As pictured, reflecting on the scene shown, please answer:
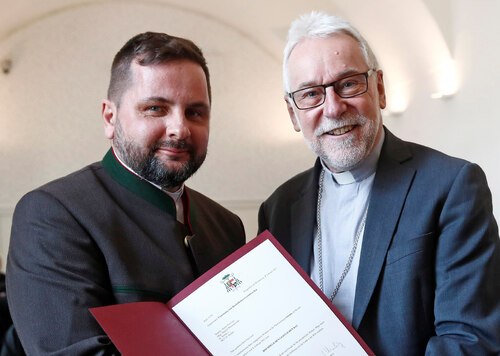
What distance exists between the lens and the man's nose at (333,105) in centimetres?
190

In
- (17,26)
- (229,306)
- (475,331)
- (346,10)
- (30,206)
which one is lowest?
(475,331)

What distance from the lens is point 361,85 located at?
76.2 inches

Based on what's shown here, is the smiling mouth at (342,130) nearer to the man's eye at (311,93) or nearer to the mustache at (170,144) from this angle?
the man's eye at (311,93)

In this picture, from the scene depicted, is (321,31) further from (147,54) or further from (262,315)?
(262,315)

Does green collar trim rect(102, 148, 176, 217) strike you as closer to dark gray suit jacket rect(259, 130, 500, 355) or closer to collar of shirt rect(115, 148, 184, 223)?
collar of shirt rect(115, 148, 184, 223)

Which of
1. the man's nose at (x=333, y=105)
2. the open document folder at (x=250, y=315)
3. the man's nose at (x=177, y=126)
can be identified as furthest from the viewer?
the man's nose at (x=333, y=105)

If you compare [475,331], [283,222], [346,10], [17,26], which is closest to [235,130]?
[346,10]

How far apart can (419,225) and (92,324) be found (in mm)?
934

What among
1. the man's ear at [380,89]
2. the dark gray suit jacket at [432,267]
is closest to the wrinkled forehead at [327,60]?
the man's ear at [380,89]

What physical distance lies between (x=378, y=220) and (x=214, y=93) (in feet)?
23.2

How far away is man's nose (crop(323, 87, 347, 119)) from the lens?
1.90 metres

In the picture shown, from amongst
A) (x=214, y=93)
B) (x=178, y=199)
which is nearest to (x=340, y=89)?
(x=178, y=199)

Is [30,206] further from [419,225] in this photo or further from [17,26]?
[17,26]

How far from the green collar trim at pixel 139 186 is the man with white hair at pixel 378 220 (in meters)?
0.46
